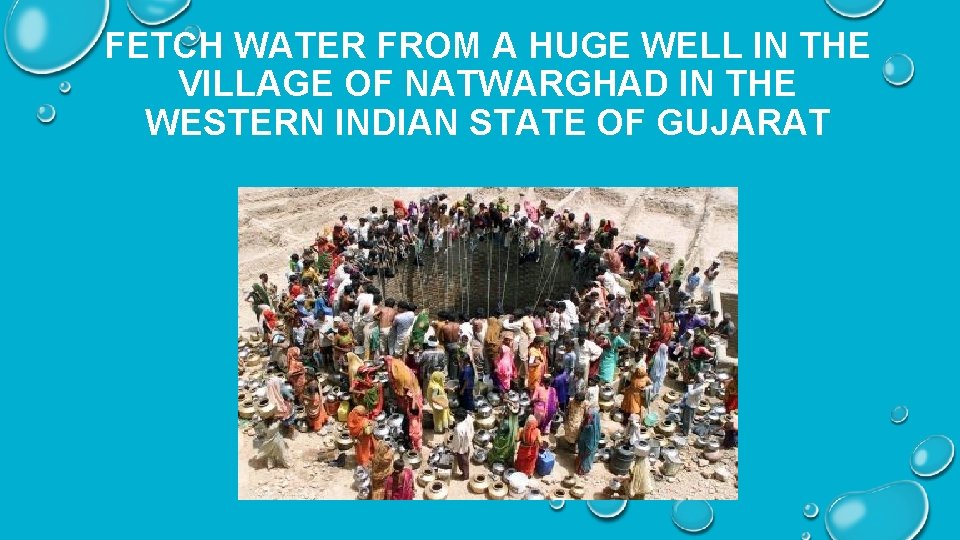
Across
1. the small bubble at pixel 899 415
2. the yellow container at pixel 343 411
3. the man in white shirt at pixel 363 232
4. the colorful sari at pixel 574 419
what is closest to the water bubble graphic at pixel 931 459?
the small bubble at pixel 899 415

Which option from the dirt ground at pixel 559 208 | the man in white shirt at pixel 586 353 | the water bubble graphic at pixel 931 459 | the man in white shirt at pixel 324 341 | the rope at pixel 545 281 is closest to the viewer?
the water bubble graphic at pixel 931 459

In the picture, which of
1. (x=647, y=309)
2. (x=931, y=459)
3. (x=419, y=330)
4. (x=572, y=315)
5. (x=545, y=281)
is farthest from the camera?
(x=545, y=281)


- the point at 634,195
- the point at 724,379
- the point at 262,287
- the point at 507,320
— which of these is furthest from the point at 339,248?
the point at 634,195

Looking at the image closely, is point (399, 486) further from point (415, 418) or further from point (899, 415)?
point (899, 415)

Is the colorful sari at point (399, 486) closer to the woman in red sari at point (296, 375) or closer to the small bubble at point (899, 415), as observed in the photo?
the woman in red sari at point (296, 375)

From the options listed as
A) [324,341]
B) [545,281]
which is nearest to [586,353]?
[324,341]
